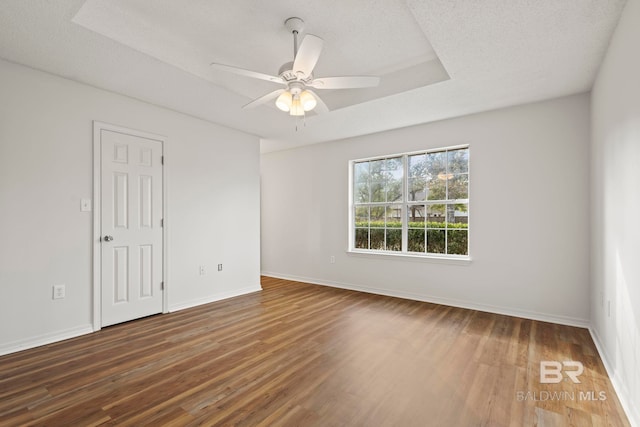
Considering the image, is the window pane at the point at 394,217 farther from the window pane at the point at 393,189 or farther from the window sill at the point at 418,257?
the window sill at the point at 418,257

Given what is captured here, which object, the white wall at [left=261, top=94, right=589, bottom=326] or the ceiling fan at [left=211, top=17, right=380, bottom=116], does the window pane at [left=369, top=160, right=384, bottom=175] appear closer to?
the white wall at [left=261, top=94, right=589, bottom=326]

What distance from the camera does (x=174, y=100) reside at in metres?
3.59

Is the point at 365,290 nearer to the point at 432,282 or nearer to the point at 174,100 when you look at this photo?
the point at 432,282

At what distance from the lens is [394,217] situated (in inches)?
189

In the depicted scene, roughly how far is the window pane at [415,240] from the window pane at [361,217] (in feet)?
2.51

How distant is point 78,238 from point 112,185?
64cm

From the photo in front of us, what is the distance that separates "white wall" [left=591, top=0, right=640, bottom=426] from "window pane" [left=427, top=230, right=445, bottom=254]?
5.47 feet

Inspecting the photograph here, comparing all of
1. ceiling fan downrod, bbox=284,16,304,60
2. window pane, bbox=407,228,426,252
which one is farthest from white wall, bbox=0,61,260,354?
window pane, bbox=407,228,426,252

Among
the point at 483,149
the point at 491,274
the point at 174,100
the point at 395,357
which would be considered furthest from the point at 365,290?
the point at 174,100

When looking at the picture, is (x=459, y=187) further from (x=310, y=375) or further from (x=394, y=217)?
(x=310, y=375)

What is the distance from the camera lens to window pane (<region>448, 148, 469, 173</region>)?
4.12 metres

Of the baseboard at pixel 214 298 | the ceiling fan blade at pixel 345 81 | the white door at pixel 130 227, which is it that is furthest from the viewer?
the baseboard at pixel 214 298

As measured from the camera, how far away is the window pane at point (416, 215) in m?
4.50

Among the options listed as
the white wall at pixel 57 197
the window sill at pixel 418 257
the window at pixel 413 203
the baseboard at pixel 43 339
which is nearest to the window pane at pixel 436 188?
the window at pixel 413 203
